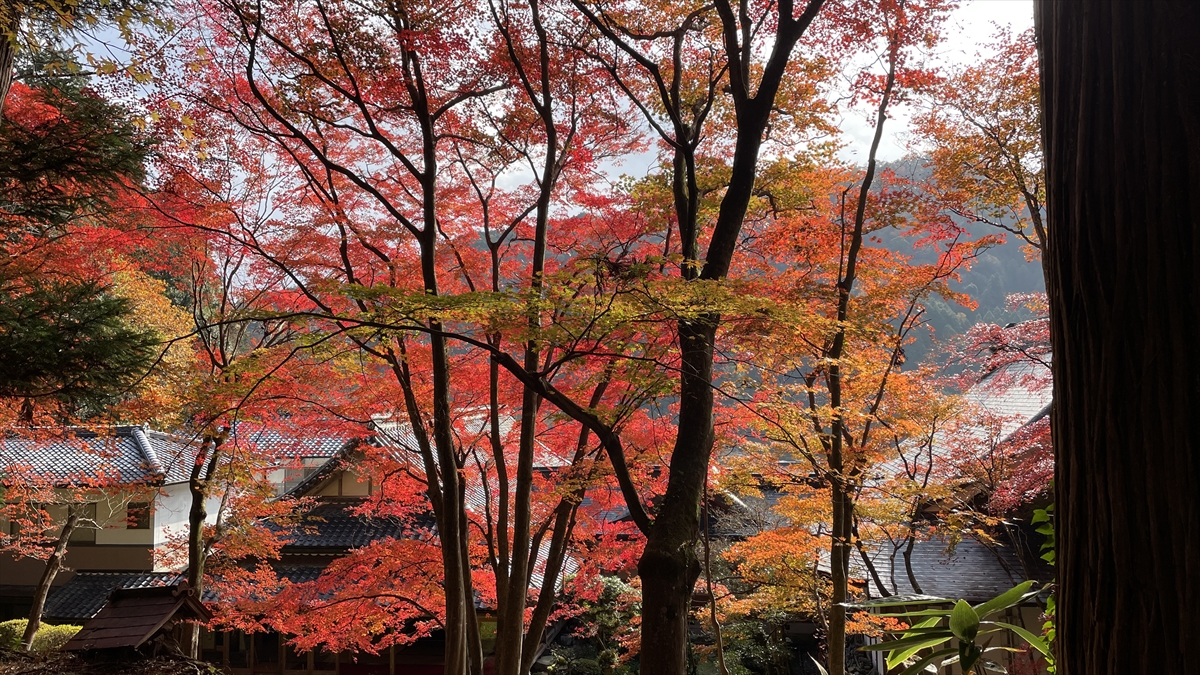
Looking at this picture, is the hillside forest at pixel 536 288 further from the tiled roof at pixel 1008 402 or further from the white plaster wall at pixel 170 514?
the white plaster wall at pixel 170 514

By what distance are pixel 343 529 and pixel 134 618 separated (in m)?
9.77

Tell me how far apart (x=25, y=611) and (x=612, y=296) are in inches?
796

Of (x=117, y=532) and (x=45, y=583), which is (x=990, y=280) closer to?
(x=117, y=532)

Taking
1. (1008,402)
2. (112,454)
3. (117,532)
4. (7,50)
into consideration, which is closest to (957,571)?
(1008,402)

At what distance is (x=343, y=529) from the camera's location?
15.3m

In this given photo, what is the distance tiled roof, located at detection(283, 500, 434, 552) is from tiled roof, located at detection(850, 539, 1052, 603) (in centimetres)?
850

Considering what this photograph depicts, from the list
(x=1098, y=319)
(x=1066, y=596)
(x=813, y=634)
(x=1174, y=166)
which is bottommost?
(x=813, y=634)

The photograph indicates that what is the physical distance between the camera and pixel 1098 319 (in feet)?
4.45

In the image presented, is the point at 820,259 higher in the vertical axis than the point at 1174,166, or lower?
higher

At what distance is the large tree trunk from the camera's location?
4.10ft

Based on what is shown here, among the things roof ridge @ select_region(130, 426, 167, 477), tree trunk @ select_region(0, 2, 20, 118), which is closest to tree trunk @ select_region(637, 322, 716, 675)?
tree trunk @ select_region(0, 2, 20, 118)

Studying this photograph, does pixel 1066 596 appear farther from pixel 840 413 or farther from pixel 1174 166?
pixel 840 413

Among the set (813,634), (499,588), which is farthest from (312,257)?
(813,634)

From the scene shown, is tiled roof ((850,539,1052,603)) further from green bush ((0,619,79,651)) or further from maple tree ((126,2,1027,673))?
green bush ((0,619,79,651))
